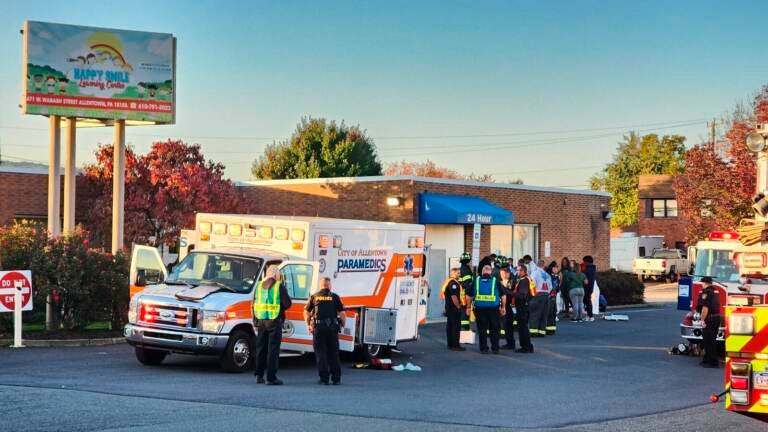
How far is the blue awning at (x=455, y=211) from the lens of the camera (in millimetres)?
31266

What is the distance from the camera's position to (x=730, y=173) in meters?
48.1

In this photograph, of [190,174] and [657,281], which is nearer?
[190,174]

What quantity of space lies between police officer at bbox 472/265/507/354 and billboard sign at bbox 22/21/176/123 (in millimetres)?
11465

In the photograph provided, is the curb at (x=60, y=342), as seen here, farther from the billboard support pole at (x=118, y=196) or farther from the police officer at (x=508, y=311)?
the police officer at (x=508, y=311)

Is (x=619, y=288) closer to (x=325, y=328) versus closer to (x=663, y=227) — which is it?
(x=325, y=328)

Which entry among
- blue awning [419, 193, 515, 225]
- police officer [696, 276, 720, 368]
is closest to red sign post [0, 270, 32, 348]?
police officer [696, 276, 720, 368]

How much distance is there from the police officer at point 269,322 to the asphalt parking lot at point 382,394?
0.35 m

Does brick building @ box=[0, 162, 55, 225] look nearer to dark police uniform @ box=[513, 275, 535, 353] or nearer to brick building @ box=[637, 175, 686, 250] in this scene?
dark police uniform @ box=[513, 275, 535, 353]

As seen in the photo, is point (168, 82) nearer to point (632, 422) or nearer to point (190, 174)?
point (190, 174)

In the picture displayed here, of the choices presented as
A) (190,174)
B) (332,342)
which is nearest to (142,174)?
(190,174)

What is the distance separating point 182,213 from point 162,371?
16.3 meters

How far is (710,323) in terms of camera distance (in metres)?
19.3

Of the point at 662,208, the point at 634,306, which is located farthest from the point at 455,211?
the point at 662,208

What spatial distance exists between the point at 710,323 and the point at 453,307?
5.30 meters
